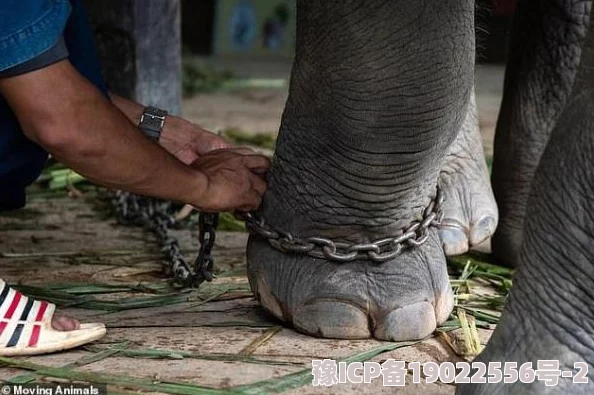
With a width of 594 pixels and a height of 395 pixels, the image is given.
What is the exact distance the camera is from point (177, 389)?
4.30 feet

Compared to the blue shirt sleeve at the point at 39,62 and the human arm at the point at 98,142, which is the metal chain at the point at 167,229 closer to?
the human arm at the point at 98,142

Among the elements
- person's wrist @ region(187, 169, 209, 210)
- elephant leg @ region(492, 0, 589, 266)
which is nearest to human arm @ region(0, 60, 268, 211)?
person's wrist @ region(187, 169, 209, 210)

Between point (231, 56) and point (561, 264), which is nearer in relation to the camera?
point (561, 264)

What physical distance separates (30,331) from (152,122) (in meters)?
0.52

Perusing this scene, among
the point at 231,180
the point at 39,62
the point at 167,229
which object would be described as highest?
the point at 39,62

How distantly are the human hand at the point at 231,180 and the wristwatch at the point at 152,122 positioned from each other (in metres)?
0.13

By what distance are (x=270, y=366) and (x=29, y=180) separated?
503 millimetres

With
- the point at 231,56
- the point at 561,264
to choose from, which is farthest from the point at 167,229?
the point at 231,56

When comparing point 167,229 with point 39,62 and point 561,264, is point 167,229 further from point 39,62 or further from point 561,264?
point 561,264

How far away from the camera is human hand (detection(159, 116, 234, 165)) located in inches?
73.0

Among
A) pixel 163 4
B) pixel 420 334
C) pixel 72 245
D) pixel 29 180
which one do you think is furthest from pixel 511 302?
pixel 163 4

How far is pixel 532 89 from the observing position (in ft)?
6.86

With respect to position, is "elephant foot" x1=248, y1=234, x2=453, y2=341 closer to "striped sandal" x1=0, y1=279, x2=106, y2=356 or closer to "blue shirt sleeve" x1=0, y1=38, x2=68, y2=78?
"striped sandal" x1=0, y1=279, x2=106, y2=356

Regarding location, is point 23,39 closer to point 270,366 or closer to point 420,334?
point 270,366
